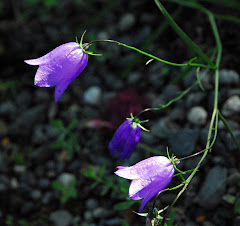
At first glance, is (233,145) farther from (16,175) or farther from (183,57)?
(16,175)

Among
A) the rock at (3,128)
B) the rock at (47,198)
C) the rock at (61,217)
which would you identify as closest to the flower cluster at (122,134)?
the rock at (61,217)

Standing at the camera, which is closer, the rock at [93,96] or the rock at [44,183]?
the rock at [44,183]

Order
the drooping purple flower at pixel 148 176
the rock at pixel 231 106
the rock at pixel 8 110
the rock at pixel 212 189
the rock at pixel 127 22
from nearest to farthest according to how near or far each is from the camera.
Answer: the drooping purple flower at pixel 148 176 < the rock at pixel 212 189 < the rock at pixel 231 106 < the rock at pixel 8 110 < the rock at pixel 127 22

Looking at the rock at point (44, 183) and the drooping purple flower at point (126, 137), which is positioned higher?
the drooping purple flower at point (126, 137)

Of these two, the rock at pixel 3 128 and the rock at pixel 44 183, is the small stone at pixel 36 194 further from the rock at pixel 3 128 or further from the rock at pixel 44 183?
the rock at pixel 3 128

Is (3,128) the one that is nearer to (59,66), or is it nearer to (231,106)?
(59,66)

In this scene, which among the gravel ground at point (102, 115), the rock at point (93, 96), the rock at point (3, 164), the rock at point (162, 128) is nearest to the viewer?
the gravel ground at point (102, 115)
